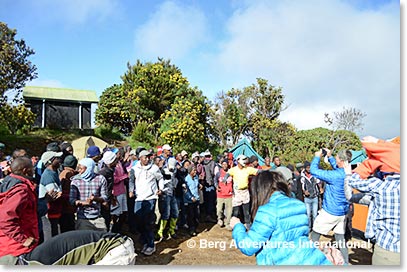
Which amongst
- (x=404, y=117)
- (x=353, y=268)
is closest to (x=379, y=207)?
(x=353, y=268)

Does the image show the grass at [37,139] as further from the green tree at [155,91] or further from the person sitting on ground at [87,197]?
the person sitting on ground at [87,197]

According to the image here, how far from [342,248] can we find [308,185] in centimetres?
182

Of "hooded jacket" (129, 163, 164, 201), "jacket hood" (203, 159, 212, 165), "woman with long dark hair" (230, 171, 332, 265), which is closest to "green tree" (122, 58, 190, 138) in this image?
"jacket hood" (203, 159, 212, 165)

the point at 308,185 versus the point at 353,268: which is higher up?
the point at 308,185

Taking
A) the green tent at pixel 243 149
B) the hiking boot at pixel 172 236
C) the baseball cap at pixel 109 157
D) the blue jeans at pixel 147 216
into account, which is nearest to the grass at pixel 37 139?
the green tent at pixel 243 149

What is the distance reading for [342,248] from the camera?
4328mm

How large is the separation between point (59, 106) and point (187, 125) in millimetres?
6661

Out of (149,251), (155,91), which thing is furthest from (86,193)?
(155,91)

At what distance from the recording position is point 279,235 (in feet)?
7.43

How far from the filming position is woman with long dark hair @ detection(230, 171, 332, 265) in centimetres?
226

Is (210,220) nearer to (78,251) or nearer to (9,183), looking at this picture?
(78,251)

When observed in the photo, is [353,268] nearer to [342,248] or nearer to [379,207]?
[342,248]

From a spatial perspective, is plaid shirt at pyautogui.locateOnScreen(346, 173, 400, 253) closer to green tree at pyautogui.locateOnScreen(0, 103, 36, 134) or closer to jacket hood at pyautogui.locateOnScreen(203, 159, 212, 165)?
jacket hood at pyautogui.locateOnScreen(203, 159, 212, 165)

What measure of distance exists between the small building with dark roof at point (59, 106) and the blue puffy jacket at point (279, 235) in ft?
47.1
